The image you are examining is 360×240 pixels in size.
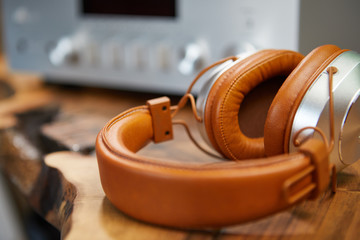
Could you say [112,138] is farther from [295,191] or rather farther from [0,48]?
[0,48]

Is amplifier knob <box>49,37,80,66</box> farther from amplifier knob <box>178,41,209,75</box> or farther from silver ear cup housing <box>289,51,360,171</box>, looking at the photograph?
silver ear cup housing <box>289,51,360,171</box>

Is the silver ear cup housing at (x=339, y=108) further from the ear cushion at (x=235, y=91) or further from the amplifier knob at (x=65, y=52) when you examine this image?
the amplifier knob at (x=65, y=52)

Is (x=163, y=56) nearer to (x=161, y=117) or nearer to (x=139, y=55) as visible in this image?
(x=139, y=55)

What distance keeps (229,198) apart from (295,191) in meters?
0.06

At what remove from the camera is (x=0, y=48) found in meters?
1.77

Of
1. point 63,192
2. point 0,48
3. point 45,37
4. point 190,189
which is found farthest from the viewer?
point 0,48

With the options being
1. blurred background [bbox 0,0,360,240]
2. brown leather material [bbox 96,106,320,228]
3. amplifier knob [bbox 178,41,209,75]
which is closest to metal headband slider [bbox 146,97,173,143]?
brown leather material [bbox 96,106,320,228]

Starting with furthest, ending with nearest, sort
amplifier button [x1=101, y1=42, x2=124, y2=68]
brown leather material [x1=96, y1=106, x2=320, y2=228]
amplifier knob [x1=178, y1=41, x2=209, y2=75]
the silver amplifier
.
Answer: amplifier button [x1=101, y1=42, x2=124, y2=68] < amplifier knob [x1=178, y1=41, x2=209, y2=75] < the silver amplifier < brown leather material [x1=96, y1=106, x2=320, y2=228]

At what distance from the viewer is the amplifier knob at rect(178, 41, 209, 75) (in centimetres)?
90

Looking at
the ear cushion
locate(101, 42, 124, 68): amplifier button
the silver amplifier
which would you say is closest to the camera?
the ear cushion

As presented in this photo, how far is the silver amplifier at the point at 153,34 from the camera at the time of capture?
0.75m

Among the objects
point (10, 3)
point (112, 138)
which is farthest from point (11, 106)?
point (112, 138)

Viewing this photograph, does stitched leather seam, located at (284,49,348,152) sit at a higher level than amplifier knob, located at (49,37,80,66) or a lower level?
higher

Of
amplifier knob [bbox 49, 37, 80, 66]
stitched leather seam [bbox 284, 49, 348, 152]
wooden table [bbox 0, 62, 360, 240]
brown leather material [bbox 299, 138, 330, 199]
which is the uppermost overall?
stitched leather seam [bbox 284, 49, 348, 152]
